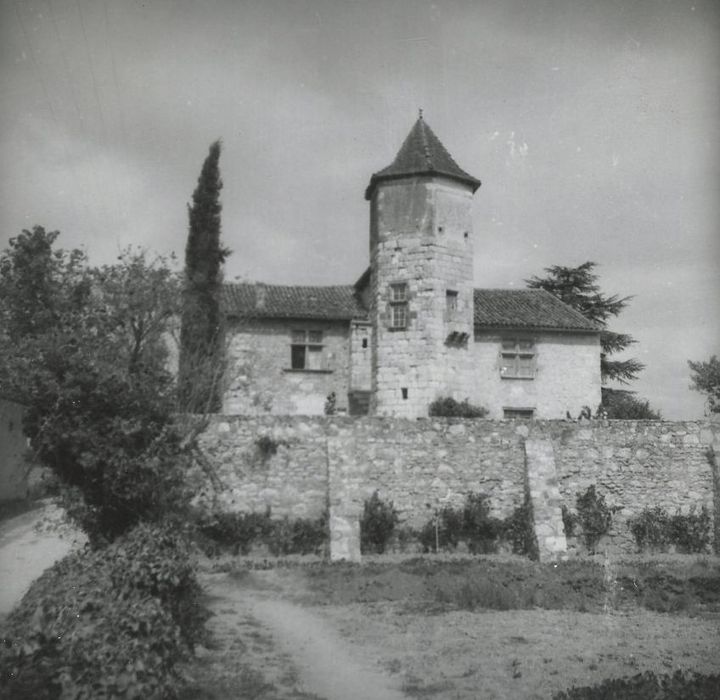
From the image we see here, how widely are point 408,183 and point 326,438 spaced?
11.7 m

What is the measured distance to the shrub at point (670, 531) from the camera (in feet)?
56.8

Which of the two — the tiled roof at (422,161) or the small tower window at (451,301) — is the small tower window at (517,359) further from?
the tiled roof at (422,161)

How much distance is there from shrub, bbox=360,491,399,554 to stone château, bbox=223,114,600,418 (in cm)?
832

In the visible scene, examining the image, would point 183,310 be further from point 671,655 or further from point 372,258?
point 671,655

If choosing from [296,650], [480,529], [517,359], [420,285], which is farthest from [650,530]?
[517,359]

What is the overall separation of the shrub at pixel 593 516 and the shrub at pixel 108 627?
39.8 feet

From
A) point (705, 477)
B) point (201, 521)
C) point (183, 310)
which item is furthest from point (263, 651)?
point (183, 310)

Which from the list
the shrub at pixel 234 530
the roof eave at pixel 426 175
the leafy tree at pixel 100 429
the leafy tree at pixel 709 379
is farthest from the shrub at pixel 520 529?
the leafy tree at pixel 709 379

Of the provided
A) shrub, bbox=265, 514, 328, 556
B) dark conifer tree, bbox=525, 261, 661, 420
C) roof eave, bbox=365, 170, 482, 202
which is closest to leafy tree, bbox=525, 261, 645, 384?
dark conifer tree, bbox=525, 261, 661, 420

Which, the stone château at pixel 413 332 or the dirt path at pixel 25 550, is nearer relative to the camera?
the dirt path at pixel 25 550

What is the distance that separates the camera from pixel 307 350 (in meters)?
28.5

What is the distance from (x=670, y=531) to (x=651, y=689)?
1148 cm

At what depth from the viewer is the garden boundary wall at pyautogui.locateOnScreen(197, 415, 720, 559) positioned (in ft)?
54.7

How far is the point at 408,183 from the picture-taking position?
25.4m
